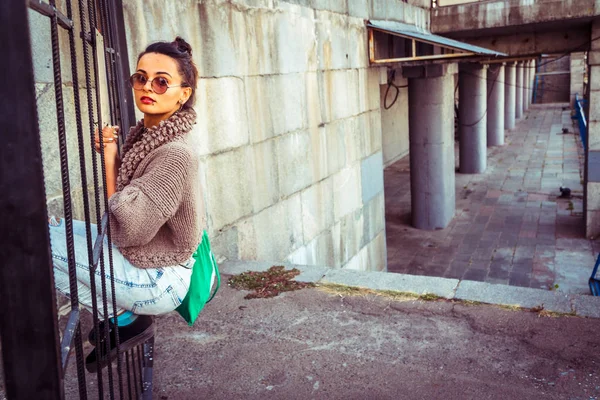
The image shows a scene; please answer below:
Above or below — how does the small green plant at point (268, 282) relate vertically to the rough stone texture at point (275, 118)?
below

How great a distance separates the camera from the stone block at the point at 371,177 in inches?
327

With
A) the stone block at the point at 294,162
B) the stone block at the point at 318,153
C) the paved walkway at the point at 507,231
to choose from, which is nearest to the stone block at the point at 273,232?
the stone block at the point at 294,162

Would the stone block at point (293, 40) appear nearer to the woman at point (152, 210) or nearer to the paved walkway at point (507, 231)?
the woman at point (152, 210)

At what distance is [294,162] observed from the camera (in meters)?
6.26

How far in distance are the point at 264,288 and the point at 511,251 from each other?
729 centimetres

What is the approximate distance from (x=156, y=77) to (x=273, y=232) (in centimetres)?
390

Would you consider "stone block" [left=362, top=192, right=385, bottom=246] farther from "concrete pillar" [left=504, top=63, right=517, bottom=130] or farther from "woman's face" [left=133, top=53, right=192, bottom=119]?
"concrete pillar" [left=504, top=63, right=517, bottom=130]

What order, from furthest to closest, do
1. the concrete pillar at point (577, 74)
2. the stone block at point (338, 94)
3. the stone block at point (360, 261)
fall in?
the concrete pillar at point (577, 74)
the stone block at point (360, 261)
the stone block at point (338, 94)

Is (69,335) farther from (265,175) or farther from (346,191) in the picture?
(346,191)

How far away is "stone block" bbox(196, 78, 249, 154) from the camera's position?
15.8 ft

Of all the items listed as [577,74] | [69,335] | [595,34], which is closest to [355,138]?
[595,34]

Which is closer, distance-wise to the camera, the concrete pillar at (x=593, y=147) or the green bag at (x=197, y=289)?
the green bag at (x=197, y=289)

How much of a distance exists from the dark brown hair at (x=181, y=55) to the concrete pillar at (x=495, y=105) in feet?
57.5

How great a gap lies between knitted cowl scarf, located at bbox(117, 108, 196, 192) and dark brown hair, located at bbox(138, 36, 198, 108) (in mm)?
109
